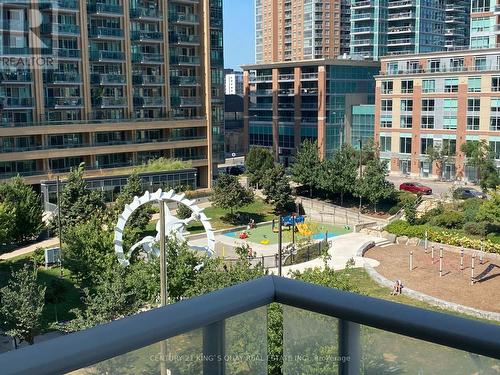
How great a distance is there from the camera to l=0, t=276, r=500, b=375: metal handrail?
5.56ft

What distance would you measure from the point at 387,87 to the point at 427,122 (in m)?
4.79

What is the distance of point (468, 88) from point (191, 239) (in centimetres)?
2614

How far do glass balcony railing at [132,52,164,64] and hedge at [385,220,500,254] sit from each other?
20.6 meters

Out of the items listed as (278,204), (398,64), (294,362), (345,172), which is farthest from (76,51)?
(294,362)

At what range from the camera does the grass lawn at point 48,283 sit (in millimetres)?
19891

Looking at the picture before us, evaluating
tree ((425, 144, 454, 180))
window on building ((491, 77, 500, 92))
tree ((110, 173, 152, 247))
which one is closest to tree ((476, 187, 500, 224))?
tree ((110, 173, 152, 247))

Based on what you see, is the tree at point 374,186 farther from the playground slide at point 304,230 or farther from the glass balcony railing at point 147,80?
the glass balcony railing at point 147,80

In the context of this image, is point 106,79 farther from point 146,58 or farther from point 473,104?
point 473,104

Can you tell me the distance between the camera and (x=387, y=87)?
51844mm

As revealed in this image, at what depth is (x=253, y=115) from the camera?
66438mm

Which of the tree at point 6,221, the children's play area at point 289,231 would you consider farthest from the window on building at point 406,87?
the tree at point 6,221

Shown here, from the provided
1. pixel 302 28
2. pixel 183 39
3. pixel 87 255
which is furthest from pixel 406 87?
pixel 87 255

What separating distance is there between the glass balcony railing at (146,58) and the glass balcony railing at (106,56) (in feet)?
2.85

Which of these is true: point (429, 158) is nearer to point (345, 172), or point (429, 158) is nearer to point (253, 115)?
point (345, 172)
